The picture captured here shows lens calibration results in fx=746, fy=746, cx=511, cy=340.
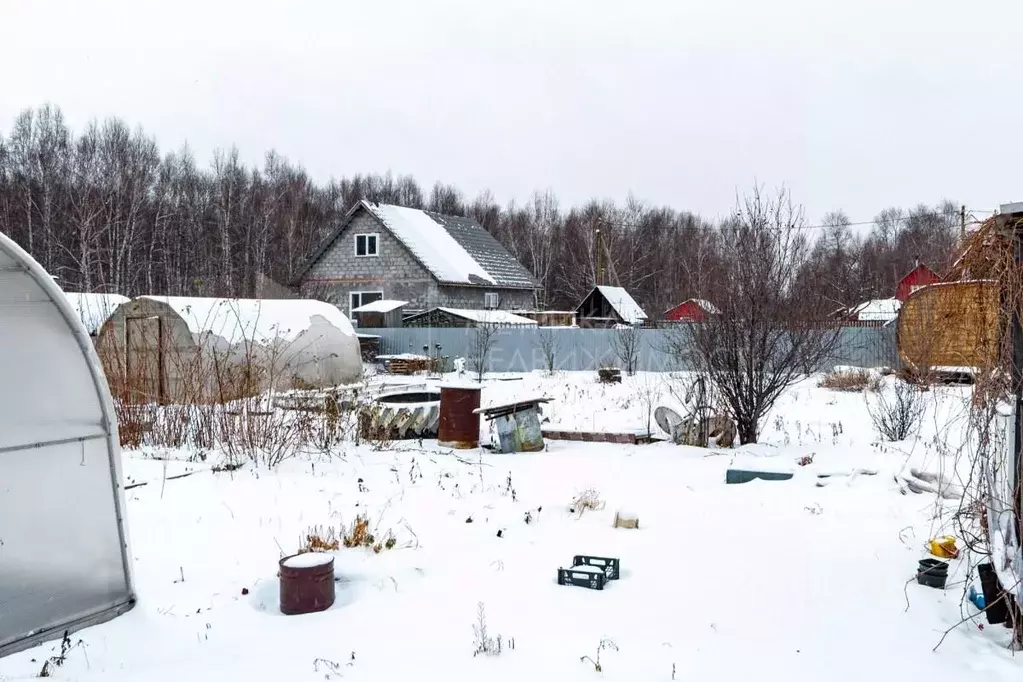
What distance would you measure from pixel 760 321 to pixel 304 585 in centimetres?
710

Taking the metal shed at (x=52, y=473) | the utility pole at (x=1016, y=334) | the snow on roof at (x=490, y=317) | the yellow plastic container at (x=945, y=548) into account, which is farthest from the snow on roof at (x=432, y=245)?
the utility pole at (x=1016, y=334)

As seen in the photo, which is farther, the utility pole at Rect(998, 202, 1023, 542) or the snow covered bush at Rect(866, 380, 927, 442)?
the snow covered bush at Rect(866, 380, 927, 442)

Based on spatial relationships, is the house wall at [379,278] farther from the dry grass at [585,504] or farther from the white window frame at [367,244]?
the dry grass at [585,504]

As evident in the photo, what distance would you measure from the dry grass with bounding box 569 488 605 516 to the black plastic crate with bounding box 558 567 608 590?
68.7 inches

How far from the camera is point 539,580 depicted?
205 inches

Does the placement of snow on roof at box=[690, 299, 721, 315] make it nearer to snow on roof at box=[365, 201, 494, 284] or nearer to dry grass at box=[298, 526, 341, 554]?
dry grass at box=[298, 526, 341, 554]

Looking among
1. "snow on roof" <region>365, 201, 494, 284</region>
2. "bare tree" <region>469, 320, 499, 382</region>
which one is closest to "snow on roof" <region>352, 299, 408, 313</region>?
"snow on roof" <region>365, 201, 494, 284</region>

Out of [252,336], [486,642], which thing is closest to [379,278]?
[252,336]

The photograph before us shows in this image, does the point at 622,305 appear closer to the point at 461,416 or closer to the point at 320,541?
the point at 461,416

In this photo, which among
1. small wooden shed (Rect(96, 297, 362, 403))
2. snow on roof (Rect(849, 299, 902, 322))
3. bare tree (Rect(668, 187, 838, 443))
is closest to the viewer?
bare tree (Rect(668, 187, 838, 443))

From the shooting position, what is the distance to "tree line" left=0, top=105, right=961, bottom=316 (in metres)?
33.5

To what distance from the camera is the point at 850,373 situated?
17.2 m

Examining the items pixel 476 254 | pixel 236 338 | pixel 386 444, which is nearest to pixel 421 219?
pixel 476 254

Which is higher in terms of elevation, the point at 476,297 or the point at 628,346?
the point at 476,297
